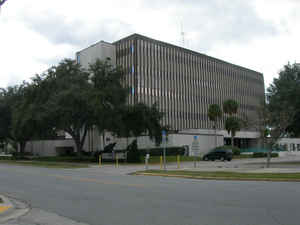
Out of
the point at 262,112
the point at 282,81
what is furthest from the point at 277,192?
the point at 282,81

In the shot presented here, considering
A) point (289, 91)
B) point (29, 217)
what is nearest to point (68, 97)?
point (289, 91)

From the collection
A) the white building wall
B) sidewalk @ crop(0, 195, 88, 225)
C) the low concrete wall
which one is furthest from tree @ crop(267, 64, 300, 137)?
the low concrete wall

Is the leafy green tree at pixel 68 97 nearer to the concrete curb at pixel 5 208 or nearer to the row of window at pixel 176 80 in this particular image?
the row of window at pixel 176 80

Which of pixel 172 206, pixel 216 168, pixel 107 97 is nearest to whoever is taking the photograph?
pixel 172 206

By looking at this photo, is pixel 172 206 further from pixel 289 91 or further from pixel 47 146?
pixel 47 146

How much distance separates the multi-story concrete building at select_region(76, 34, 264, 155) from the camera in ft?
239

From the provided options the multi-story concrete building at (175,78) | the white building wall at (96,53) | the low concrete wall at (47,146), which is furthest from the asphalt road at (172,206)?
the low concrete wall at (47,146)

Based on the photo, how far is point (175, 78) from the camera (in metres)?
79.6

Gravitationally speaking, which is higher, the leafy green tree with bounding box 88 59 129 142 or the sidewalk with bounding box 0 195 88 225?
the leafy green tree with bounding box 88 59 129 142

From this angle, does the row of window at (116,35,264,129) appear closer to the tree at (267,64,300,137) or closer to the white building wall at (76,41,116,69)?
the white building wall at (76,41,116,69)

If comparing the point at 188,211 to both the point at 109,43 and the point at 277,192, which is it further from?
the point at 109,43

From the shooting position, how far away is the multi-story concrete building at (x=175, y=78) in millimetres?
72875

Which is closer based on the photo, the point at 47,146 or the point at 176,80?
the point at 47,146

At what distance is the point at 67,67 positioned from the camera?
45.1 meters
